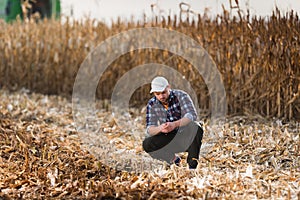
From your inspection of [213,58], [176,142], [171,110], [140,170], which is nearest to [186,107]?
[171,110]

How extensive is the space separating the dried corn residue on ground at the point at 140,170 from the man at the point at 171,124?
0.66ft

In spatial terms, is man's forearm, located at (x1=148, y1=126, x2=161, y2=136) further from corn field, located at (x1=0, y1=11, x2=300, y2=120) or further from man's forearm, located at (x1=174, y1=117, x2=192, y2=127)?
corn field, located at (x1=0, y1=11, x2=300, y2=120)

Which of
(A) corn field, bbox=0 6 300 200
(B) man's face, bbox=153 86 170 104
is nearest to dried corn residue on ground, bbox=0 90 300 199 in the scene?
(A) corn field, bbox=0 6 300 200

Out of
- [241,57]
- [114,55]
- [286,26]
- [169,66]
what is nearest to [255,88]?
[241,57]

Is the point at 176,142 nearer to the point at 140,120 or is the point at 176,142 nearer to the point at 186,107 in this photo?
the point at 186,107

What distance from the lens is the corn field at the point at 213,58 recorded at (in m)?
5.01

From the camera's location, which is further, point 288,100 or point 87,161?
point 288,100

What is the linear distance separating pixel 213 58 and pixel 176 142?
2.64 meters

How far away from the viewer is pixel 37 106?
5.94 meters

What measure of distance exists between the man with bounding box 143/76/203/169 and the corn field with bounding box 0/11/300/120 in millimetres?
2293

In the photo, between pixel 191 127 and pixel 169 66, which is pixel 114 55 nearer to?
pixel 169 66

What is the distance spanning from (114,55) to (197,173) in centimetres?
364

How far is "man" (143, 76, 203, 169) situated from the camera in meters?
2.76

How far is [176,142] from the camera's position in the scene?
9.50 feet
